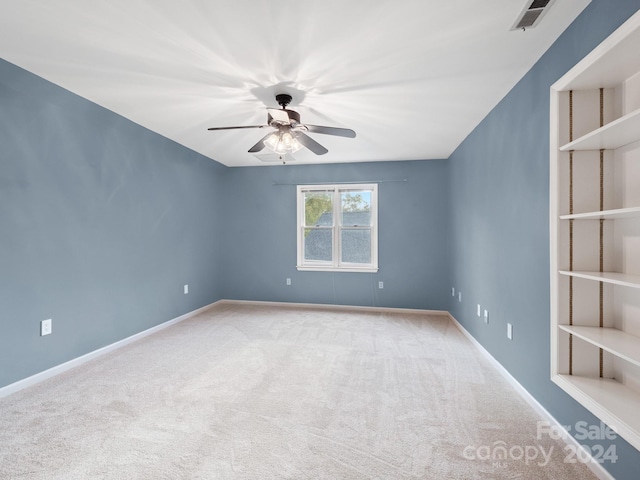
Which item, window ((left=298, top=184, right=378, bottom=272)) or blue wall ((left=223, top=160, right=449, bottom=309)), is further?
window ((left=298, top=184, right=378, bottom=272))

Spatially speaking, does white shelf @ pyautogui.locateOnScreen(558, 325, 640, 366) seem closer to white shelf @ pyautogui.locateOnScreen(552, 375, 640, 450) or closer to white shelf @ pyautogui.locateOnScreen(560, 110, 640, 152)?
white shelf @ pyautogui.locateOnScreen(552, 375, 640, 450)

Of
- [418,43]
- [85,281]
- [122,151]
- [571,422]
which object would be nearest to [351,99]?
[418,43]

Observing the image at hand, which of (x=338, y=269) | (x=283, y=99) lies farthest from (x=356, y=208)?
(x=283, y=99)

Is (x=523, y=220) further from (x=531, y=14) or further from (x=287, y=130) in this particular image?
(x=287, y=130)

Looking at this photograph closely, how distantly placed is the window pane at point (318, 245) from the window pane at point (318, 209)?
0.13 m

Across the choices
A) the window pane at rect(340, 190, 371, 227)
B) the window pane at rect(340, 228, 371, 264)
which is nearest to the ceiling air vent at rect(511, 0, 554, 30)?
the window pane at rect(340, 190, 371, 227)

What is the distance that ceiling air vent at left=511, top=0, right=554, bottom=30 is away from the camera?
5.20ft

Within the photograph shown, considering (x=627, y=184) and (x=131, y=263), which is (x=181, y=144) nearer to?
(x=131, y=263)

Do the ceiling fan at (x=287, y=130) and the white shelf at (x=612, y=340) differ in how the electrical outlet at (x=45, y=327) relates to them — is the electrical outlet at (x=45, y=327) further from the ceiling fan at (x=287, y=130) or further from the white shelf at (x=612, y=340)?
the white shelf at (x=612, y=340)

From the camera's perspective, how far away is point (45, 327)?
2.60 meters

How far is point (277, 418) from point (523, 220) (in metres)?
2.36

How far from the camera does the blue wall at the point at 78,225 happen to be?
238cm

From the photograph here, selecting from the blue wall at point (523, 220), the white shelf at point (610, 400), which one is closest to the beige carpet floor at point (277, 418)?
the blue wall at point (523, 220)

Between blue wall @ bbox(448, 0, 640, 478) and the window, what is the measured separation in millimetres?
1811
